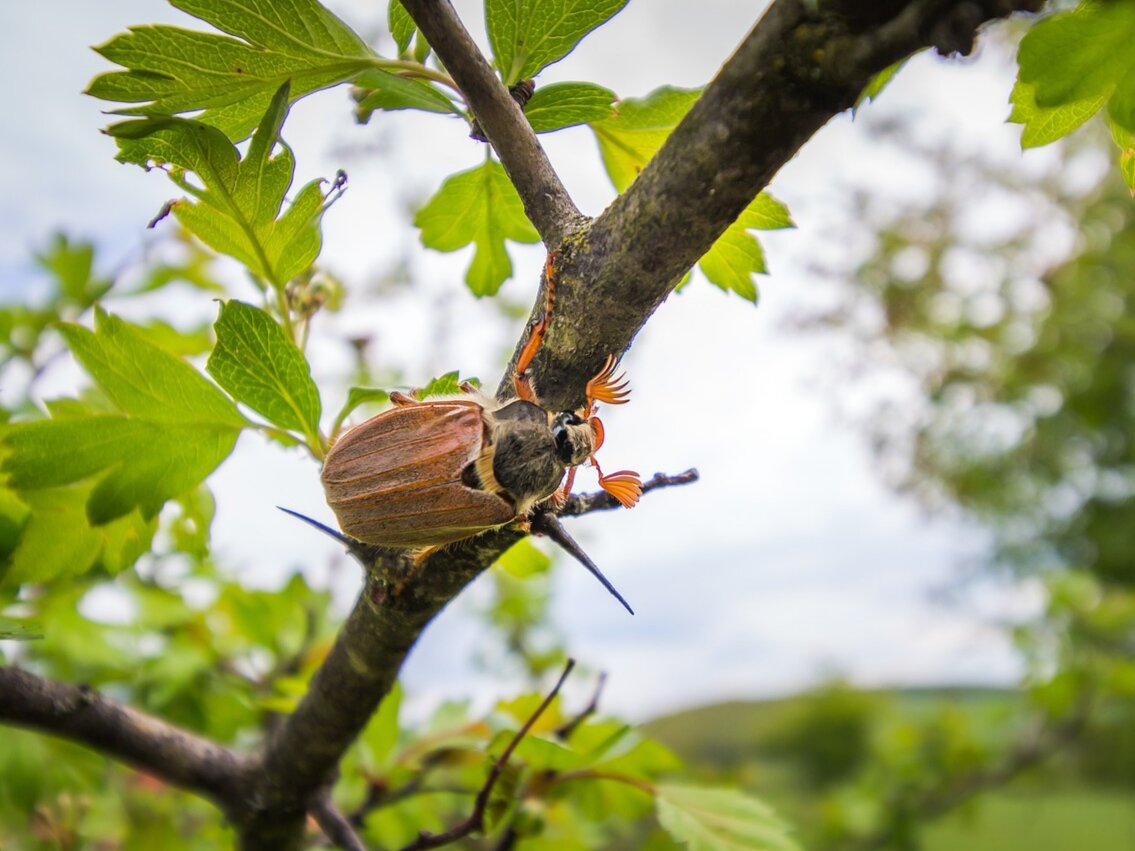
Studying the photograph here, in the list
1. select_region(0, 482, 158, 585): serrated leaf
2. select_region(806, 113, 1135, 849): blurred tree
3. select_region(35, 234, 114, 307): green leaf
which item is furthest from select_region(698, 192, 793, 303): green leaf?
select_region(806, 113, 1135, 849): blurred tree

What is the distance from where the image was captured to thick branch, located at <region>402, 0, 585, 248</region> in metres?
0.50

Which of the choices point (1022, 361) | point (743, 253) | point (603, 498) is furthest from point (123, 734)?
point (1022, 361)

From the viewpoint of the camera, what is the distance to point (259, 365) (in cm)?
62

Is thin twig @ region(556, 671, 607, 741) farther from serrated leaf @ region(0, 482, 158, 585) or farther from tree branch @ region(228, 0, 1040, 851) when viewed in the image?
serrated leaf @ region(0, 482, 158, 585)

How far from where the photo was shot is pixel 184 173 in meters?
0.59

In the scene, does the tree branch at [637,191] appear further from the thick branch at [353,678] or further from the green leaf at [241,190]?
the green leaf at [241,190]

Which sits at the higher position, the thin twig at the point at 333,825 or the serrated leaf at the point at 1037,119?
the serrated leaf at the point at 1037,119

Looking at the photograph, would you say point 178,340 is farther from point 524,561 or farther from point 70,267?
point 524,561

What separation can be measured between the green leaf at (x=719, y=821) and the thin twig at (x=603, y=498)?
369 millimetres

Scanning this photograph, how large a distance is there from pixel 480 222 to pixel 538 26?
0.24 meters

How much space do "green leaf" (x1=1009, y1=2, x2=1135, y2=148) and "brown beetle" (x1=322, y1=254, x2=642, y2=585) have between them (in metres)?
0.32

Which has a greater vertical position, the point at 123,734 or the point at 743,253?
the point at 743,253

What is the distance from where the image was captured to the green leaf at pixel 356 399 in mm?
658

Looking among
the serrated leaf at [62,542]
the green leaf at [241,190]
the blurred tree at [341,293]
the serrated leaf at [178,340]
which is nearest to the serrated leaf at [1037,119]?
the blurred tree at [341,293]
